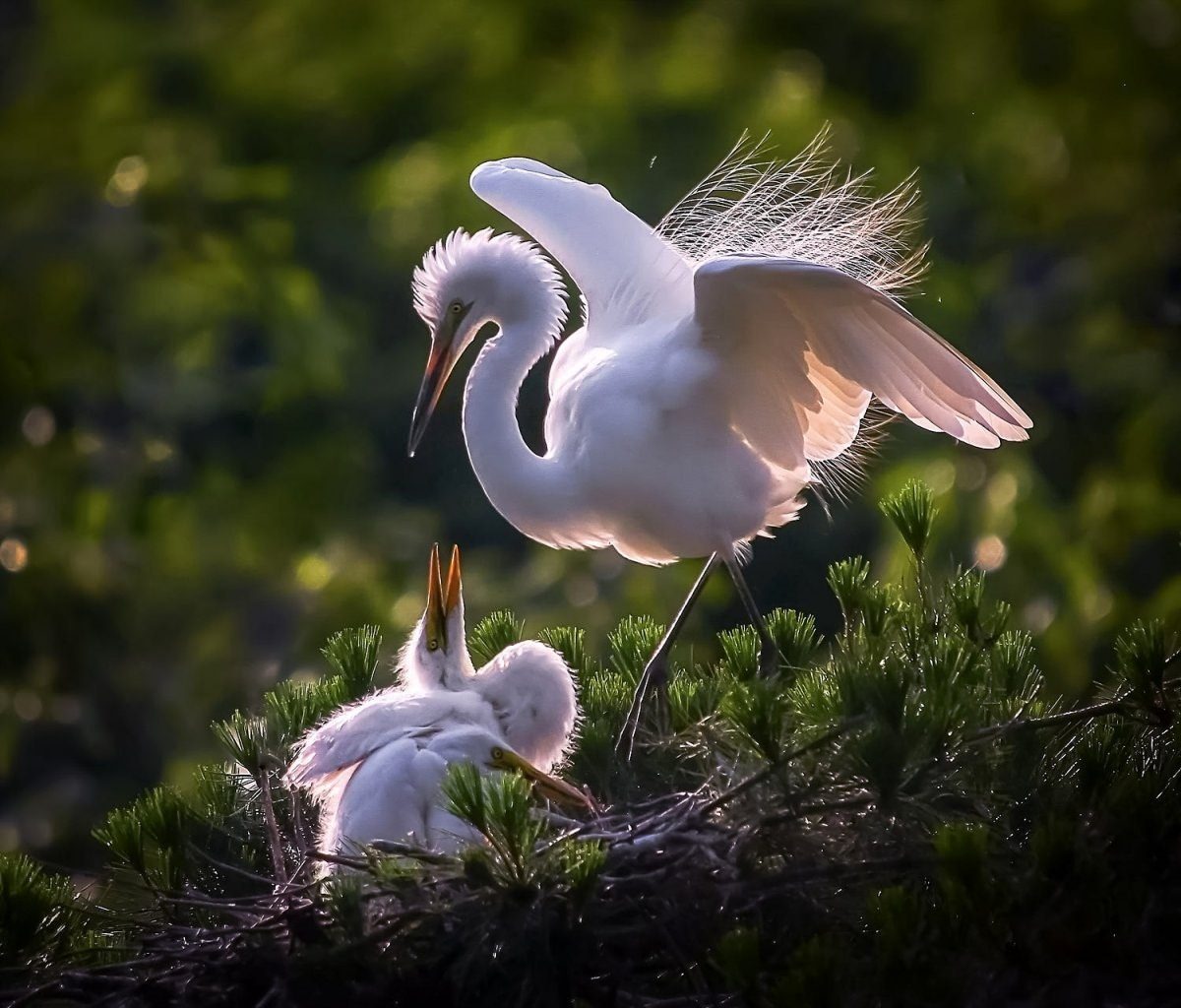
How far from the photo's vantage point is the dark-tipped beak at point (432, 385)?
2.28 meters

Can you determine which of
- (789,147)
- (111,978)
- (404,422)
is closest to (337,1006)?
Answer: (111,978)

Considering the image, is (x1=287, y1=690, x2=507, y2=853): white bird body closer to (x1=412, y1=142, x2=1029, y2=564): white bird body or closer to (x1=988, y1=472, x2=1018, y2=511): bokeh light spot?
(x1=412, y1=142, x2=1029, y2=564): white bird body

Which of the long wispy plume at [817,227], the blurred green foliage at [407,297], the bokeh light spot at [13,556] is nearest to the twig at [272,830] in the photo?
→ the long wispy plume at [817,227]

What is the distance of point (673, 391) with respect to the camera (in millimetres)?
2152

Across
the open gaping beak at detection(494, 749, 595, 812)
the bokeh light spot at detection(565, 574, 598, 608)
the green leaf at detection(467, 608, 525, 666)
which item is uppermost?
the green leaf at detection(467, 608, 525, 666)

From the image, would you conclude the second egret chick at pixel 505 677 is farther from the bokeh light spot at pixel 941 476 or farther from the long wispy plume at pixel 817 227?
the bokeh light spot at pixel 941 476

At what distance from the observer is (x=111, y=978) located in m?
1.54

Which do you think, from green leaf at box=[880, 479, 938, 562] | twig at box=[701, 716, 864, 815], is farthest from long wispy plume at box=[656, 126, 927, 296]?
twig at box=[701, 716, 864, 815]

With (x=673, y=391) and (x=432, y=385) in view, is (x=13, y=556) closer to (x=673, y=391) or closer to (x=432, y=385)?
(x=432, y=385)

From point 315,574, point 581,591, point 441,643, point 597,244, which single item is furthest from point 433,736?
point 315,574

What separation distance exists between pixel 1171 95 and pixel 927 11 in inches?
39.6

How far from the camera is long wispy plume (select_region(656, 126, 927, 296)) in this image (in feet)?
7.87

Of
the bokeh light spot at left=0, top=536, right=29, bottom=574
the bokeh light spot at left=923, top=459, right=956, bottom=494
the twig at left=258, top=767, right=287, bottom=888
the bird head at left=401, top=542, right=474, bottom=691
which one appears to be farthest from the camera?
the bokeh light spot at left=0, top=536, right=29, bottom=574

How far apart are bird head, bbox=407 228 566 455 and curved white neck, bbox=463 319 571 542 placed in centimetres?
2
